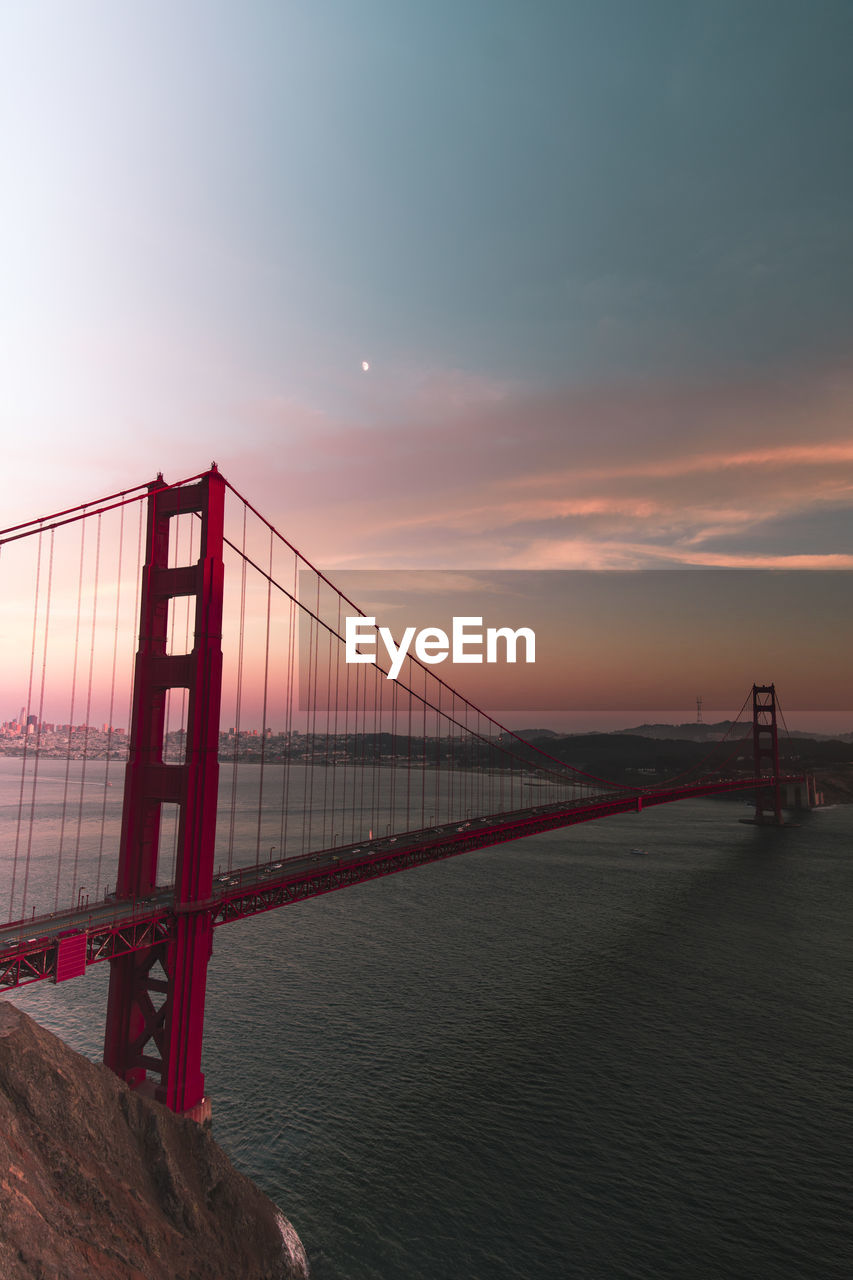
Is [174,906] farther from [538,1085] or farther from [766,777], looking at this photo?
[766,777]

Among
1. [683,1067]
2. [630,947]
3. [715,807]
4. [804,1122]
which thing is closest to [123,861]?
[683,1067]

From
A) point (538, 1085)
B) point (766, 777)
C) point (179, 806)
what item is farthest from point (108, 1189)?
point (766, 777)

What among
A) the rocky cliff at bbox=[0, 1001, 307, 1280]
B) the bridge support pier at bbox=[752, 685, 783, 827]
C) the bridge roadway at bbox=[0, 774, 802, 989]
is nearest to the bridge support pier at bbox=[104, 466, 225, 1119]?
the bridge roadway at bbox=[0, 774, 802, 989]

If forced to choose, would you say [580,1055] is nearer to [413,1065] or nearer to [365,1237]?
[413,1065]

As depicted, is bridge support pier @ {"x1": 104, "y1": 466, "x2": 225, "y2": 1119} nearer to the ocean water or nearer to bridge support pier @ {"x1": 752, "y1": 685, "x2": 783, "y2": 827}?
the ocean water

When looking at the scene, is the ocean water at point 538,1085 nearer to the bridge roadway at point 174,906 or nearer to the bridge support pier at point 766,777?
the bridge roadway at point 174,906
